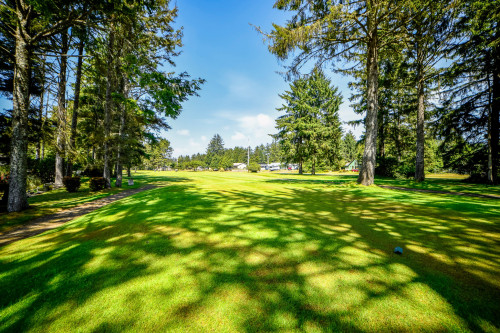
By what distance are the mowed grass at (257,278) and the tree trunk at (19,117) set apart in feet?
15.4

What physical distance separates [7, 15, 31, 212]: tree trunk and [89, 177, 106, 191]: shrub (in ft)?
20.8

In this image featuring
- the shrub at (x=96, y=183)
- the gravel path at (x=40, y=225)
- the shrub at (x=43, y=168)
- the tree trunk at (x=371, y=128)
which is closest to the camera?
the gravel path at (x=40, y=225)

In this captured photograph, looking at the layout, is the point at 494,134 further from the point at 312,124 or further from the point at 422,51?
the point at 312,124

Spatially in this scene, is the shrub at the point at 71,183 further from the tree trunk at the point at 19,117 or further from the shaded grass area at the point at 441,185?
the shaded grass area at the point at 441,185

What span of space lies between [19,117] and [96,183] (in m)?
7.49

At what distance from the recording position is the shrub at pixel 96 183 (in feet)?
43.5

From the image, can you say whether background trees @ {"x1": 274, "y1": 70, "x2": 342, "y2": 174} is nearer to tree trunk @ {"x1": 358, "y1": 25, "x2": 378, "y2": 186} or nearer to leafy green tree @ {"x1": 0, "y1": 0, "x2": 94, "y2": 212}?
tree trunk @ {"x1": 358, "y1": 25, "x2": 378, "y2": 186}

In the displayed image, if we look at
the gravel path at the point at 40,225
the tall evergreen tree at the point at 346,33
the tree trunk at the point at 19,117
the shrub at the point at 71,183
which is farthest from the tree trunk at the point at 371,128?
the shrub at the point at 71,183

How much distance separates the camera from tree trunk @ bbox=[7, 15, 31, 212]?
7.05 metres

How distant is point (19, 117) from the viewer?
707 cm

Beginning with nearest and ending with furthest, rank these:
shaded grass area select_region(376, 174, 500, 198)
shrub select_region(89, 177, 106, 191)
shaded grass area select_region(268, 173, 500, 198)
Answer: shaded grass area select_region(376, 174, 500, 198)
shaded grass area select_region(268, 173, 500, 198)
shrub select_region(89, 177, 106, 191)

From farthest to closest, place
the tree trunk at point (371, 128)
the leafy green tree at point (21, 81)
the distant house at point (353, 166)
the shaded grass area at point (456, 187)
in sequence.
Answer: the distant house at point (353, 166)
the tree trunk at point (371, 128)
the shaded grass area at point (456, 187)
the leafy green tree at point (21, 81)

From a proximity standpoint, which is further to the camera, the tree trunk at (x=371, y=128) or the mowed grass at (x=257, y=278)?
the tree trunk at (x=371, y=128)

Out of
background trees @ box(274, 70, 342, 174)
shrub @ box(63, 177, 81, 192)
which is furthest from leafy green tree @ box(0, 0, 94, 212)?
background trees @ box(274, 70, 342, 174)
